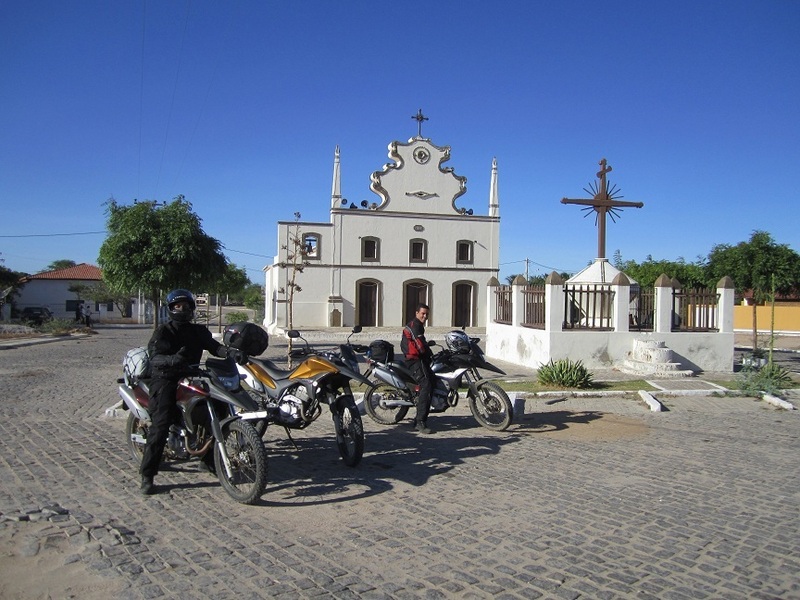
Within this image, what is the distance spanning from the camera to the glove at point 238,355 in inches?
242

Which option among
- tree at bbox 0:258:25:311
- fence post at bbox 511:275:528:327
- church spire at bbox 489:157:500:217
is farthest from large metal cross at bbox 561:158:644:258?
tree at bbox 0:258:25:311

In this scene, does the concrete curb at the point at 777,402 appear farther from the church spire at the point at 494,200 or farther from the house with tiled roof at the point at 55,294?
the house with tiled roof at the point at 55,294

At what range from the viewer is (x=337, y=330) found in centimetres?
3200

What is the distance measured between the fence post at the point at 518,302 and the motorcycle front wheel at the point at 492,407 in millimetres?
9217

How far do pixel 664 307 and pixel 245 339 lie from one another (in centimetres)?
1223

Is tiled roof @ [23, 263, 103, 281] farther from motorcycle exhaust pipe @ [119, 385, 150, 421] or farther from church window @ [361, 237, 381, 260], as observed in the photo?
motorcycle exhaust pipe @ [119, 385, 150, 421]

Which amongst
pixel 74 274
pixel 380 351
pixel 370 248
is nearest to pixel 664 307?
pixel 380 351

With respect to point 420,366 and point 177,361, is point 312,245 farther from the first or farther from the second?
point 177,361

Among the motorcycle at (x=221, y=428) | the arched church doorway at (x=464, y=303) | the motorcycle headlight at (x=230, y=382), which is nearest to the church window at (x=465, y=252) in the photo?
the arched church doorway at (x=464, y=303)

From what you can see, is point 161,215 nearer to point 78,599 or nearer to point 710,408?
point 710,408

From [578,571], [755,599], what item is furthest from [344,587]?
[755,599]

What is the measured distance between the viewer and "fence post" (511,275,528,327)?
56.6ft

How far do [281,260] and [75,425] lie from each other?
2622 centimetres

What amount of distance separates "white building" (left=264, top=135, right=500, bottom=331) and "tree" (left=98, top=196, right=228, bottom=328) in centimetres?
1633
